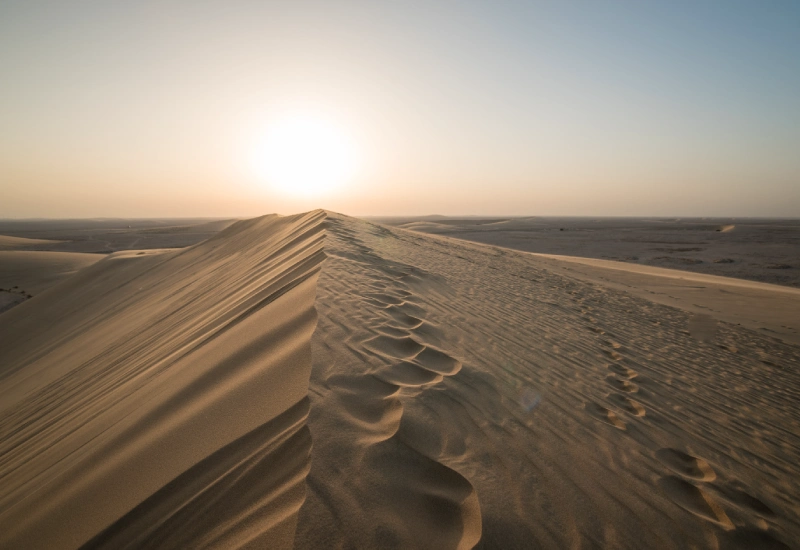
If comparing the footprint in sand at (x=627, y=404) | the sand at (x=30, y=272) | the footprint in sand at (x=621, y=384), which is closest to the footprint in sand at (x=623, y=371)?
the footprint in sand at (x=621, y=384)

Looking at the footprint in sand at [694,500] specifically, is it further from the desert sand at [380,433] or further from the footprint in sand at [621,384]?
the footprint in sand at [621,384]

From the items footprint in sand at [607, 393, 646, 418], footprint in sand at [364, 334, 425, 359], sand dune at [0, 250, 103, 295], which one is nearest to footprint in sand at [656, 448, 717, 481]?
footprint in sand at [607, 393, 646, 418]

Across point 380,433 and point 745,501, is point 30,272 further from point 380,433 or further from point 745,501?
point 745,501

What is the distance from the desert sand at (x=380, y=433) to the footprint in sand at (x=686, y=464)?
19 millimetres

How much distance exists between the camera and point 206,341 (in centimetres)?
308

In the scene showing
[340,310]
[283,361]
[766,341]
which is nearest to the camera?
[283,361]

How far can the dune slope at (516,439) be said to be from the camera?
1371 mm

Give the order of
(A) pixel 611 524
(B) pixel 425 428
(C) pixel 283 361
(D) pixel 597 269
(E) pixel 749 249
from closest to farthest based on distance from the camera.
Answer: (A) pixel 611 524
(B) pixel 425 428
(C) pixel 283 361
(D) pixel 597 269
(E) pixel 749 249

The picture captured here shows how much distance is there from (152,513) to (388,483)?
2.81 ft

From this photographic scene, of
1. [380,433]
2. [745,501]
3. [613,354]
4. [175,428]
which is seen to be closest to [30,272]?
[175,428]

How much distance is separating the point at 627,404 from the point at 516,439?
1485mm

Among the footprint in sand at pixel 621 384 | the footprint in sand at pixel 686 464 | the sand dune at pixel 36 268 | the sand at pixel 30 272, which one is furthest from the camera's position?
the sand dune at pixel 36 268

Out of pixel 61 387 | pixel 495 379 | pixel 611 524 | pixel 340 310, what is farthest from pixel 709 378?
pixel 61 387

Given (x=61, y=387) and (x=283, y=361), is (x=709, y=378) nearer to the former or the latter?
(x=283, y=361)
